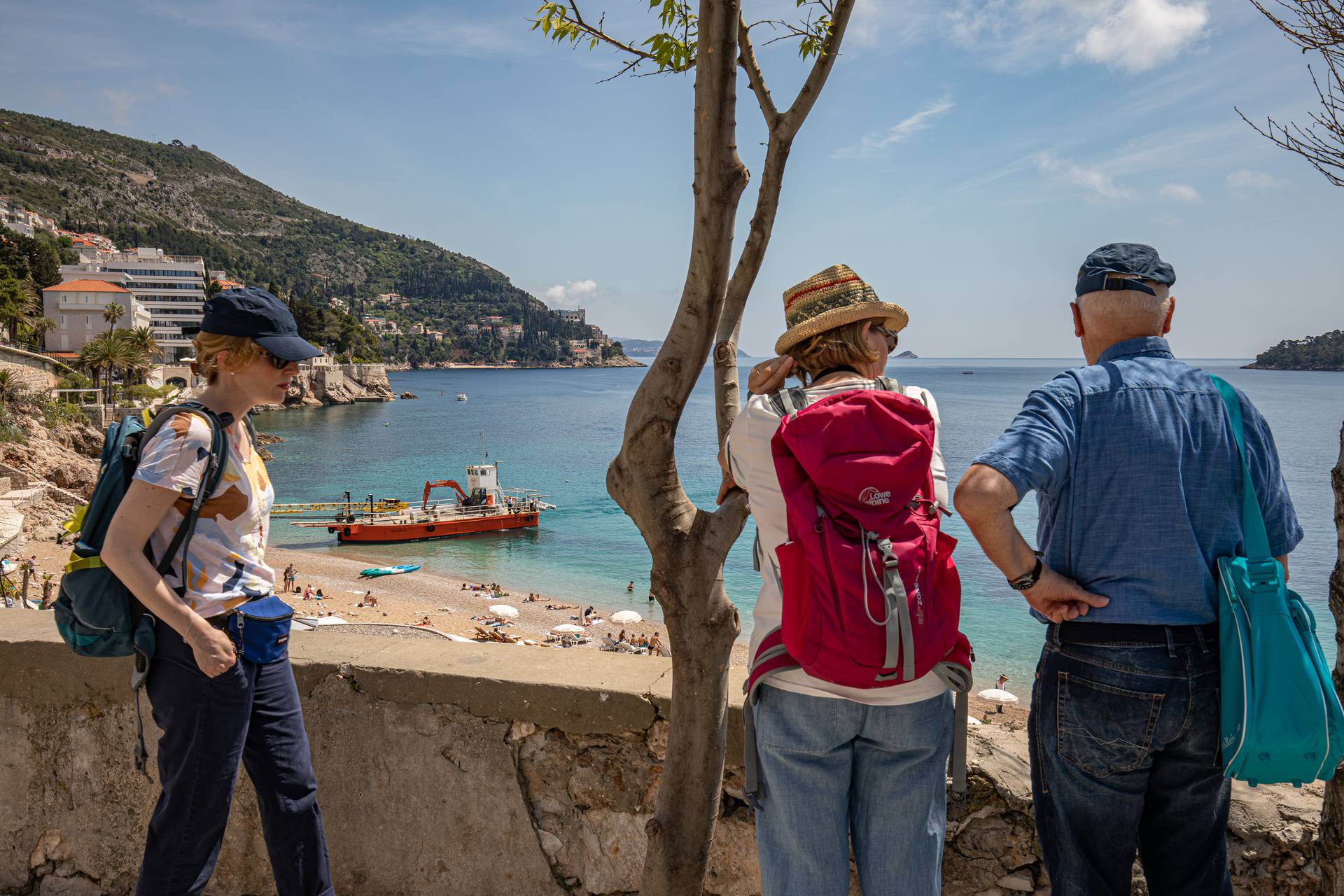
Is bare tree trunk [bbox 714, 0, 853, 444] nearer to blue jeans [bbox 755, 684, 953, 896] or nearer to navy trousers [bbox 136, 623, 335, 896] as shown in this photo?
blue jeans [bbox 755, 684, 953, 896]

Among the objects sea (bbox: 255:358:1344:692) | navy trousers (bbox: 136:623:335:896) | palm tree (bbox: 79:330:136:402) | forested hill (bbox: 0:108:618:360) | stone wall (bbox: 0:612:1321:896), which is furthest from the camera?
forested hill (bbox: 0:108:618:360)

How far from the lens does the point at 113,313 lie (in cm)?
6975

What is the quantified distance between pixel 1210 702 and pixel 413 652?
7.11 feet

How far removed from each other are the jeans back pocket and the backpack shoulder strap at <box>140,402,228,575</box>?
194 cm

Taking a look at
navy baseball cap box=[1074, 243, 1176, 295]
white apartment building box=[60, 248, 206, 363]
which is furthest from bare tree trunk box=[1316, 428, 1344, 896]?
white apartment building box=[60, 248, 206, 363]

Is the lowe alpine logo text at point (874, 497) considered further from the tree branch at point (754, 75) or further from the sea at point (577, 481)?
the sea at point (577, 481)

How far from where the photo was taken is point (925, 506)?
5.69 ft

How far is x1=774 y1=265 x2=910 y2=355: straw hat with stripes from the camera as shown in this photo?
6.13 feet

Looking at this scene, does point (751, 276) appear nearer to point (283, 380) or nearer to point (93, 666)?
point (283, 380)

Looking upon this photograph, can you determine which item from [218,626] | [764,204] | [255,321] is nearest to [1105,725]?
[764,204]

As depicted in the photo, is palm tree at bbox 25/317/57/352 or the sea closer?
the sea

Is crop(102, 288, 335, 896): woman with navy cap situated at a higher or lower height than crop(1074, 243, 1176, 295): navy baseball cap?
lower

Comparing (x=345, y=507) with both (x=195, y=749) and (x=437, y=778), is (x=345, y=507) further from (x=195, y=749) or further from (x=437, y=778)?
(x=195, y=749)

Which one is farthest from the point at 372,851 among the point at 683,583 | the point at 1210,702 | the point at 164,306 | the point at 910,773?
the point at 164,306
